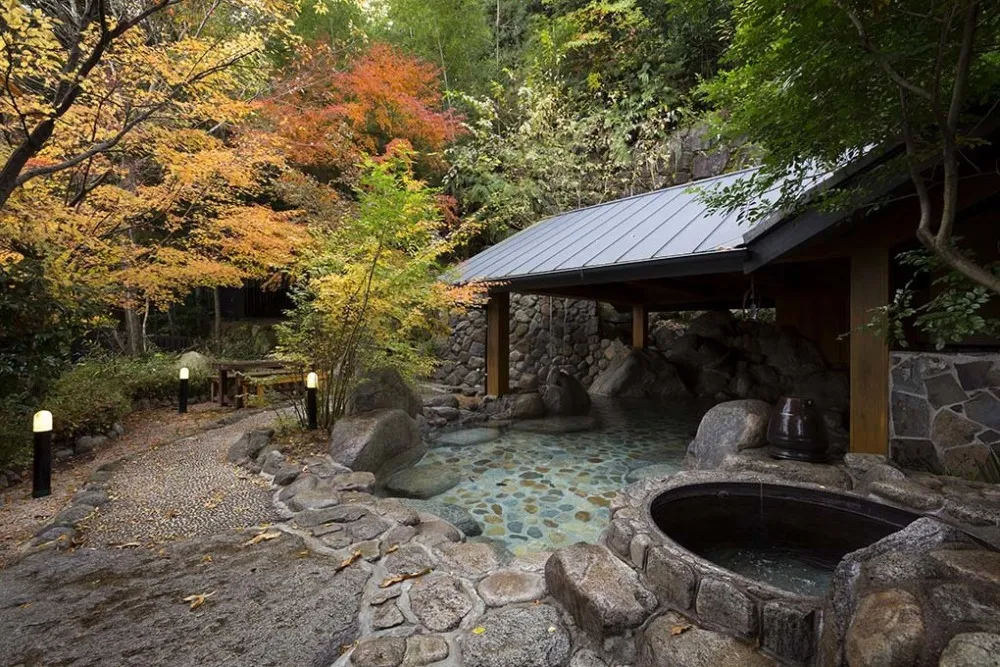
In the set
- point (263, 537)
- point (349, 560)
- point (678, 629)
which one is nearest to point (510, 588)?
point (678, 629)

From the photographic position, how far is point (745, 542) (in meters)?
2.69

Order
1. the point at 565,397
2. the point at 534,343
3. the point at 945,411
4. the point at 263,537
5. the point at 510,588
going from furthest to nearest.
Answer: the point at 534,343 → the point at 565,397 → the point at 945,411 → the point at 263,537 → the point at 510,588

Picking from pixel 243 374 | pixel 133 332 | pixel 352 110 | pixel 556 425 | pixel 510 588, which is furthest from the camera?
pixel 352 110

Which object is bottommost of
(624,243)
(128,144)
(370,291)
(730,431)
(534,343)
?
(730,431)

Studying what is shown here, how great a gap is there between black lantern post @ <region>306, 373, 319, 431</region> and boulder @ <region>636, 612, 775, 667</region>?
431cm

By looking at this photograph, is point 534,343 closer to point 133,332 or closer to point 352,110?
point 352,110

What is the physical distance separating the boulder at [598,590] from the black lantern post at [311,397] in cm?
372

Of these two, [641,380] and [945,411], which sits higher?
[945,411]

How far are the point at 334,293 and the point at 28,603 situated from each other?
122 inches

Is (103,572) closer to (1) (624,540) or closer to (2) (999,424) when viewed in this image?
(1) (624,540)

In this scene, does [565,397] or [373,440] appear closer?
[373,440]

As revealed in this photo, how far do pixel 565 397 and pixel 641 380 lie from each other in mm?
2882

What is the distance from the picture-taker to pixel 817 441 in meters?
3.41

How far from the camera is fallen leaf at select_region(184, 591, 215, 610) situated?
219 cm
